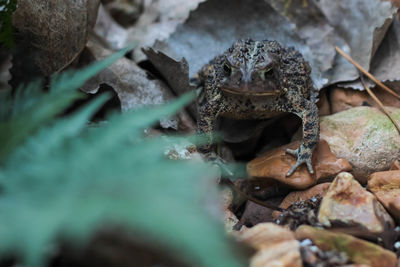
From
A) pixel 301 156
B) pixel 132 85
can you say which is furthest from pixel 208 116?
pixel 301 156

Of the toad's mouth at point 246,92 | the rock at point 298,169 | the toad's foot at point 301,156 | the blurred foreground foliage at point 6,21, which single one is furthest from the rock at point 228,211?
the blurred foreground foliage at point 6,21

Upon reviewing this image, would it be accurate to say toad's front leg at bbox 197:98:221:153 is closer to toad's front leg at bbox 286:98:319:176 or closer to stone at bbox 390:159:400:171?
toad's front leg at bbox 286:98:319:176

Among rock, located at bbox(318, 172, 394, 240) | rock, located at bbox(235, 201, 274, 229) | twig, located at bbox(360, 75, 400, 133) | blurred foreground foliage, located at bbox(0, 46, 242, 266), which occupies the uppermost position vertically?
blurred foreground foliage, located at bbox(0, 46, 242, 266)

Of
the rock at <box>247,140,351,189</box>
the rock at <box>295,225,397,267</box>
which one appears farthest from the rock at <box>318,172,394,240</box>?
the rock at <box>247,140,351,189</box>

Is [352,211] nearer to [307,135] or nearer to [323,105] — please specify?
[307,135]

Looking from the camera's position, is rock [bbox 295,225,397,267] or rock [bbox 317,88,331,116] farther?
rock [bbox 317,88,331,116]

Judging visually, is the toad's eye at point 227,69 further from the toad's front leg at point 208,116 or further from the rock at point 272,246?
the rock at point 272,246

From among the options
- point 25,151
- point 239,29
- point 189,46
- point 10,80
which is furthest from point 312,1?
point 25,151
